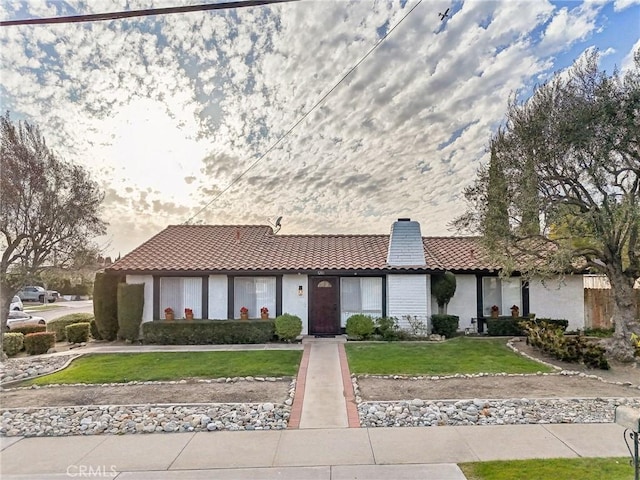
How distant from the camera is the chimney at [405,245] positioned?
611 inches

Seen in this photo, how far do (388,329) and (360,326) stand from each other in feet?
3.67

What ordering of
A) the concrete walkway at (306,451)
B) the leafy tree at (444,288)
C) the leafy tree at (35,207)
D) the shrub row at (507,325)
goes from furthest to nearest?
the shrub row at (507,325)
the leafy tree at (444,288)
the leafy tree at (35,207)
the concrete walkway at (306,451)

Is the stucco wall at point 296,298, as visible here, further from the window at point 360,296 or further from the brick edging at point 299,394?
the brick edging at point 299,394

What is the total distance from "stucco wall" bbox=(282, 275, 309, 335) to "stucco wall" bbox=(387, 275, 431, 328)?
3.39 m

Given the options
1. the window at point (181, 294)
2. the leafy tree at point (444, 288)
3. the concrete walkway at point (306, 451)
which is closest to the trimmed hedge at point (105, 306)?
the window at point (181, 294)

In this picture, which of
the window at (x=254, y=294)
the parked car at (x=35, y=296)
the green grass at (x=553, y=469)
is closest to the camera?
the green grass at (x=553, y=469)

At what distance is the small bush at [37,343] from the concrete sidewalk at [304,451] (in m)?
8.88

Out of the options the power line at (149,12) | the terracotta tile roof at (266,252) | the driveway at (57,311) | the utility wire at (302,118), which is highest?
the utility wire at (302,118)

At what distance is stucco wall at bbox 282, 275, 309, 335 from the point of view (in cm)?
1558

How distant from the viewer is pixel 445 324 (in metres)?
14.8

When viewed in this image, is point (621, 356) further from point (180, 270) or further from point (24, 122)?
point (24, 122)

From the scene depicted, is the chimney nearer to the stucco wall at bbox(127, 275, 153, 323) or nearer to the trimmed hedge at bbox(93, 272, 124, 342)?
the stucco wall at bbox(127, 275, 153, 323)

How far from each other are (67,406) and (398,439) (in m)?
6.47

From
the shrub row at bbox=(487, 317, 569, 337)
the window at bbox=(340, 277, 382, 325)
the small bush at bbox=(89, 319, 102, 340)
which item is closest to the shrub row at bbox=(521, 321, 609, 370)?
the shrub row at bbox=(487, 317, 569, 337)
